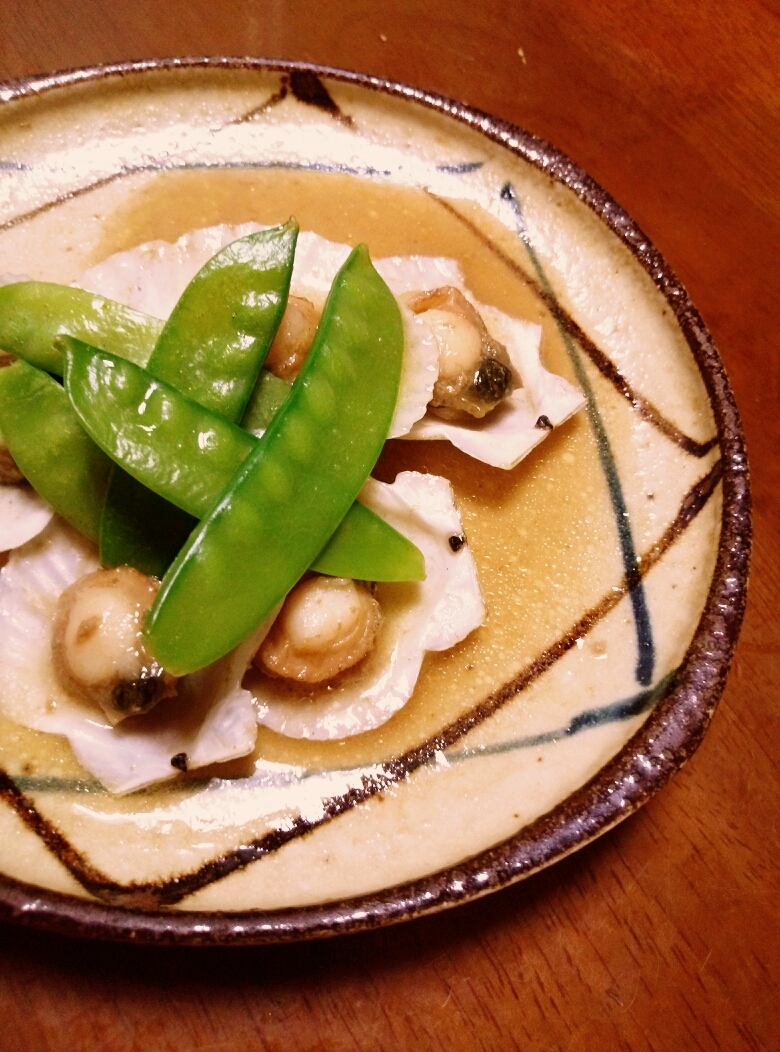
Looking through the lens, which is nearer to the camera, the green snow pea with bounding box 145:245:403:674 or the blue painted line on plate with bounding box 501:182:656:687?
the green snow pea with bounding box 145:245:403:674

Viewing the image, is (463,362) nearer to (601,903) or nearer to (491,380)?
(491,380)

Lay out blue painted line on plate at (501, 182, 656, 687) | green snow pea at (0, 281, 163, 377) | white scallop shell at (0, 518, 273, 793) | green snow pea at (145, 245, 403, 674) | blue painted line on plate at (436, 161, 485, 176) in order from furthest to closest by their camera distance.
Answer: blue painted line on plate at (436, 161, 485, 176)
blue painted line on plate at (501, 182, 656, 687)
green snow pea at (0, 281, 163, 377)
white scallop shell at (0, 518, 273, 793)
green snow pea at (145, 245, 403, 674)

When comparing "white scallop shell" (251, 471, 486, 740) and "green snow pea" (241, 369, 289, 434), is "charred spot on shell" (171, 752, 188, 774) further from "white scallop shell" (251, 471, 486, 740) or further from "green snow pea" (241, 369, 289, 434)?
"green snow pea" (241, 369, 289, 434)

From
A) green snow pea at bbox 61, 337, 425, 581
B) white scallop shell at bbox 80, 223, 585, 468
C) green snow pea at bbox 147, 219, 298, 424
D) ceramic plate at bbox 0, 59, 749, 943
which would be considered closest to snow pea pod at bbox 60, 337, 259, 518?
green snow pea at bbox 61, 337, 425, 581

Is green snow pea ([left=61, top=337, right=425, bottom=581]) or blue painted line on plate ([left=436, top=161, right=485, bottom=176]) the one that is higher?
blue painted line on plate ([left=436, top=161, right=485, bottom=176])

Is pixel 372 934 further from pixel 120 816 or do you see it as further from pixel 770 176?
pixel 770 176

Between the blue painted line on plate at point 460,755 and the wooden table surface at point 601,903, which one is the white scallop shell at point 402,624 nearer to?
the blue painted line on plate at point 460,755
